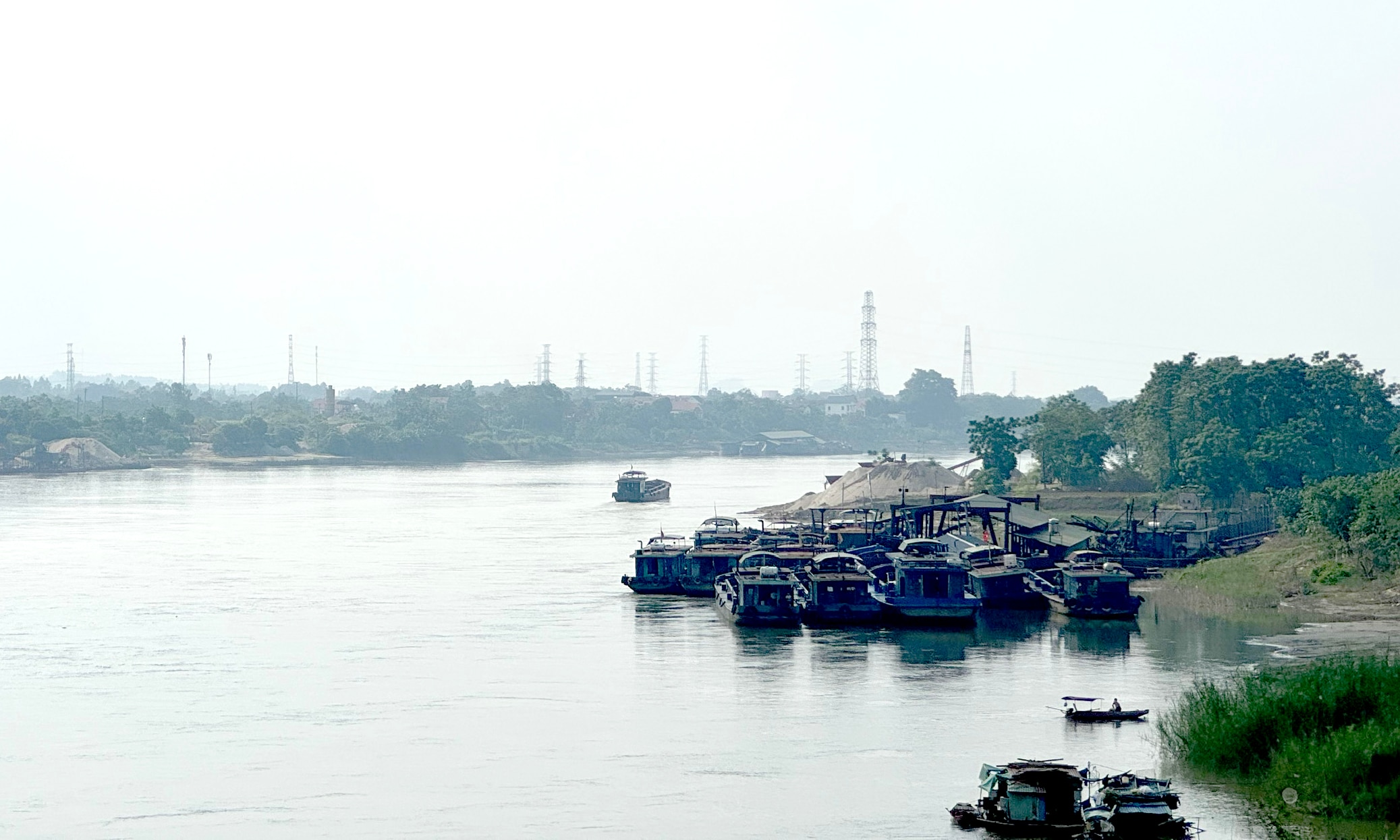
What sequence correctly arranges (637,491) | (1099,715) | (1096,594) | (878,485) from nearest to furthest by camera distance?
(1099,715)
(1096,594)
(878,485)
(637,491)

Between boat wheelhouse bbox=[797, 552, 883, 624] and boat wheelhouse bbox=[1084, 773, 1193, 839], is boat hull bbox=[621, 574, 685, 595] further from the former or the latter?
boat wheelhouse bbox=[1084, 773, 1193, 839]

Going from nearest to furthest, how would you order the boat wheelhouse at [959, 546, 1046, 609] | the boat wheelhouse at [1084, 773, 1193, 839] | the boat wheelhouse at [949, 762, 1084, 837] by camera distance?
the boat wheelhouse at [1084, 773, 1193, 839], the boat wheelhouse at [949, 762, 1084, 837], the boat wheelhouse at [959, 546, 1046, 609]

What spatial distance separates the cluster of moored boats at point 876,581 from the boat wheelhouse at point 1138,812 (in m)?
22.7

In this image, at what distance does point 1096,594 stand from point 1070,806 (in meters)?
24.0

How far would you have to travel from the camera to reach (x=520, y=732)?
3447 centimetres

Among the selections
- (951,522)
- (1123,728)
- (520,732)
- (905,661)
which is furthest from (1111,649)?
(951,522)

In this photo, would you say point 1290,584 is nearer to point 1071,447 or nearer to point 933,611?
point 933,611

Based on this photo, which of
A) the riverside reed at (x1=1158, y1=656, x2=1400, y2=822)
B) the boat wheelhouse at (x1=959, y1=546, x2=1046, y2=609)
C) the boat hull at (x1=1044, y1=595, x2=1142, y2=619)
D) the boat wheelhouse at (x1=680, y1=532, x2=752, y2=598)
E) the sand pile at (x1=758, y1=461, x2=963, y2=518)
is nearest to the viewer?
the riverside reed at (x1=1158, y1=656, x2=1400, y2=822)

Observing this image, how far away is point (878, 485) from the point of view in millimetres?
102875

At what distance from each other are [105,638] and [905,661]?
21.9 m

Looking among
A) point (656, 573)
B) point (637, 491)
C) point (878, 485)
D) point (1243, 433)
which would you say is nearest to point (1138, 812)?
point (656, 573)

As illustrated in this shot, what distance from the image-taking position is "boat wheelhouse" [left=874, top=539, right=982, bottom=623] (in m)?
49.0

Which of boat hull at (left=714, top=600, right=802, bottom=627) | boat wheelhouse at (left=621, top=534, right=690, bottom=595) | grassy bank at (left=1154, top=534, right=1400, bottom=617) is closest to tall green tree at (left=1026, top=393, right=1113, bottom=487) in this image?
grassy bank at (left=1154, top=534, right=1400, bottom=617)

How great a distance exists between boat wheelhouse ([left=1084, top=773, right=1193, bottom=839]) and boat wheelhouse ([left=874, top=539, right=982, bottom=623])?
74.5 feet
